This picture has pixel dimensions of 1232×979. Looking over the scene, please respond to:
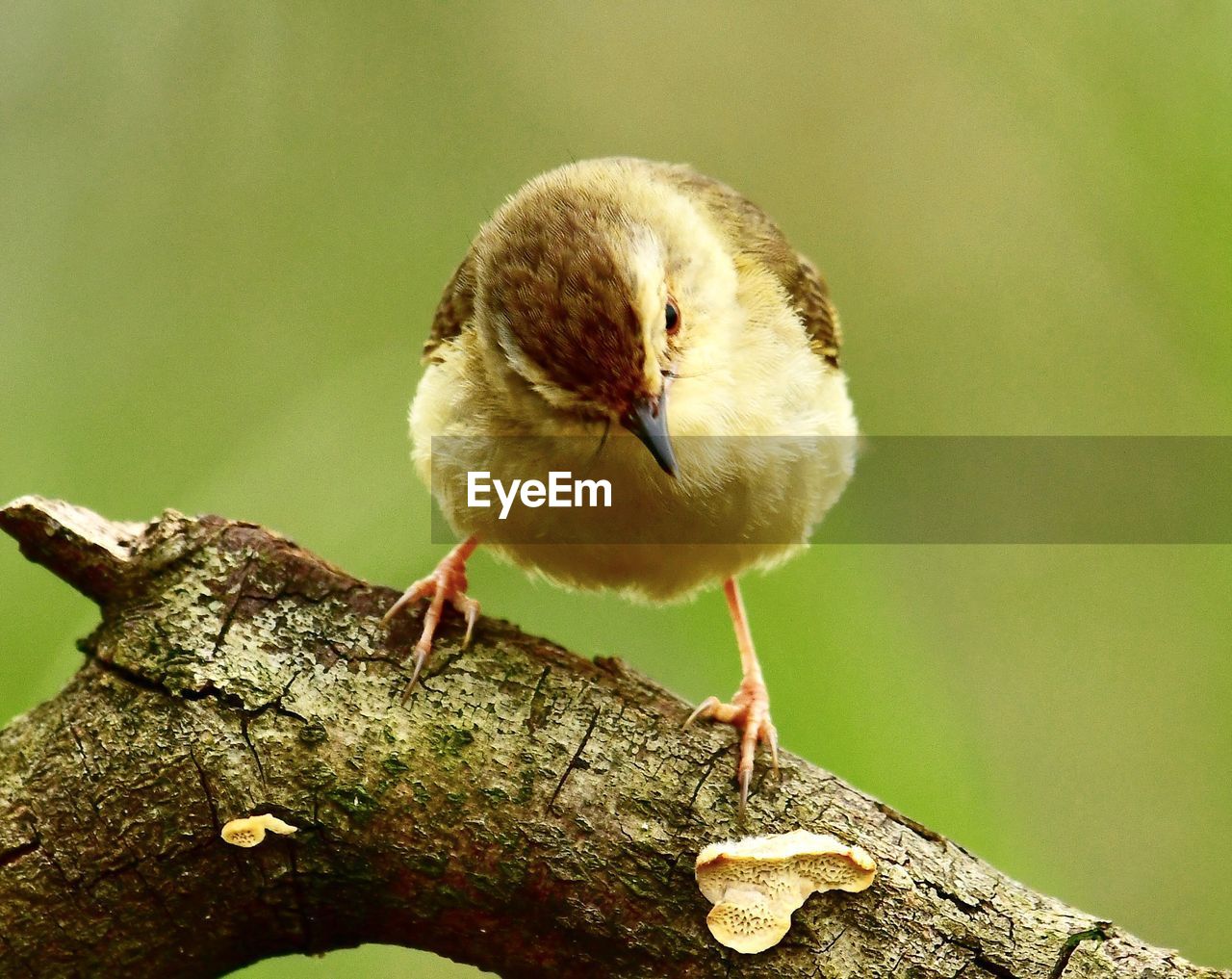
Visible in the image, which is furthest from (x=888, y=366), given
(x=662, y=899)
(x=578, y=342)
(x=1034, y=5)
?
(x=662, y=899)

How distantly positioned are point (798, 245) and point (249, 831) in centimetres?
427

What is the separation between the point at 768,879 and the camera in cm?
237

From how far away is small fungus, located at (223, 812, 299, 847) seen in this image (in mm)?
2338

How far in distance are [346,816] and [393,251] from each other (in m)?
3.79

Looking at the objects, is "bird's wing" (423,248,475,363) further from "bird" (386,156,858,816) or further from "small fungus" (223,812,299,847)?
"small fungus" (223,812,299,847)

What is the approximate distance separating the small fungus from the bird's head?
106 centimetres

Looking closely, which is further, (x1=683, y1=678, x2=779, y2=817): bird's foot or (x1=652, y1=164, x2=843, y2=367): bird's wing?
(x1=652, y1=164, x2=843, y2=367): bird's wing

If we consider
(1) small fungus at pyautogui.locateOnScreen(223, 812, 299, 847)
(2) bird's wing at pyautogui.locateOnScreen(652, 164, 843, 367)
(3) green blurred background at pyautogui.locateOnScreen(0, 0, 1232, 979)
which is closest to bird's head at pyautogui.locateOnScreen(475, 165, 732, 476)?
(2) bird's wing at pyautogui.locateOnScreen(652, 164, 843, 367)

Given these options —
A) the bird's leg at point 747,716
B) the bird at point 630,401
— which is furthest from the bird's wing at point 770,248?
the bird's leg at point 747,716

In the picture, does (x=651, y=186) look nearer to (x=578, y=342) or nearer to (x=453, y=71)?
(x=578, y=342)

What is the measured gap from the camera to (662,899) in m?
2.35

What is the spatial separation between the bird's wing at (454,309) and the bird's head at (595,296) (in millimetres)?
198

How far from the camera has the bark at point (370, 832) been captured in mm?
2342

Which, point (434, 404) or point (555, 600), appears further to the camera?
point (555, 600)
